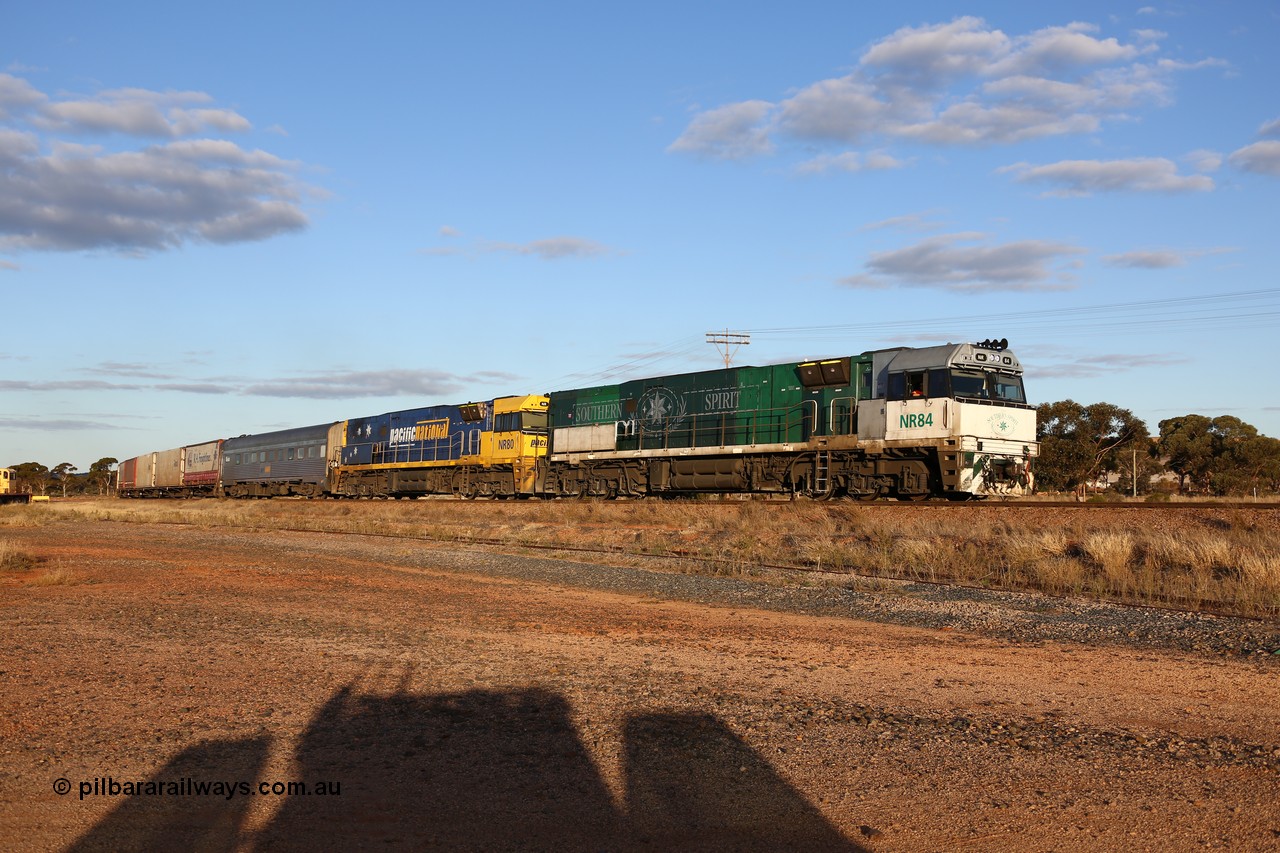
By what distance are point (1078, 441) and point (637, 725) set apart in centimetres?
5764

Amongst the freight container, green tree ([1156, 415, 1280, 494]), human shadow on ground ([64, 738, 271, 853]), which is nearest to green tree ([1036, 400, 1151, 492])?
green tree ([1156, 415, 1280, 494])

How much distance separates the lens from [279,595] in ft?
40.9

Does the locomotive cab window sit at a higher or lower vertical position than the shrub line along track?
higher

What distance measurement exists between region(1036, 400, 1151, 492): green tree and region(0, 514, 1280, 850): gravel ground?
164ft

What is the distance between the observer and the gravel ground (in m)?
4.41

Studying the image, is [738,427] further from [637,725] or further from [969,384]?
[637,725]

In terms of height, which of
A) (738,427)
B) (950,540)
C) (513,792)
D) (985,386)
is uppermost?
(985,386)

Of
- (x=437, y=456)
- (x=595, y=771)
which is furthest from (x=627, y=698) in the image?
(x=437, y=456)

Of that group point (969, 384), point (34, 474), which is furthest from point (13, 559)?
point (34, 474)

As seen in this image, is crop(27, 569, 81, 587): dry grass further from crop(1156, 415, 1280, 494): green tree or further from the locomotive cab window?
crop(1156, 415, 1280, 494): green tree

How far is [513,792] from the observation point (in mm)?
4859

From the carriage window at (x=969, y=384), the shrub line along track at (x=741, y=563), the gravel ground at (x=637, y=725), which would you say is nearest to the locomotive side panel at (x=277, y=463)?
the shrub line along track at (x=741, y=563)

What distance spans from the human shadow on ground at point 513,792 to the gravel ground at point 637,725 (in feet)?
0.06

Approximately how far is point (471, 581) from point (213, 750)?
31.5 ft
